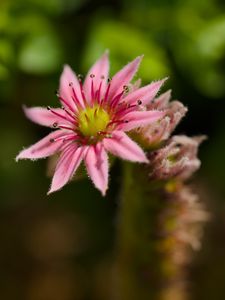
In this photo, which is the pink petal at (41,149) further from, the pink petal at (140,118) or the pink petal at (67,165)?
the pink petal at (140,118)

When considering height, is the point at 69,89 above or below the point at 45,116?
above

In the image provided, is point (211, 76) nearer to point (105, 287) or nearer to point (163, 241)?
point (163, 241)

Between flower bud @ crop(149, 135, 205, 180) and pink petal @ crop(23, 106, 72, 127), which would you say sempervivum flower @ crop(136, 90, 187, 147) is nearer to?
flower bud @ crop(149, 135, 205, 180)

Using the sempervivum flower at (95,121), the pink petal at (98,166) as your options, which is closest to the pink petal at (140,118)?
the sempervivum flower at (95,121)

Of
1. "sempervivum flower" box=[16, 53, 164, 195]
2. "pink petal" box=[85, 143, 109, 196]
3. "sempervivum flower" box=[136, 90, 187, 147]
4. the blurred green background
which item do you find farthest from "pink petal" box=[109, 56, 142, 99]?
the blurred green background

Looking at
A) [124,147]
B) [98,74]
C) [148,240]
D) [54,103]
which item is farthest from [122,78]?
[54,103]

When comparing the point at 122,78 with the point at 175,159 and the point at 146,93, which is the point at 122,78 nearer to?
the point at 146,93

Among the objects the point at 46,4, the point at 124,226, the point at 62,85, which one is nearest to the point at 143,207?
the point at 124,226
